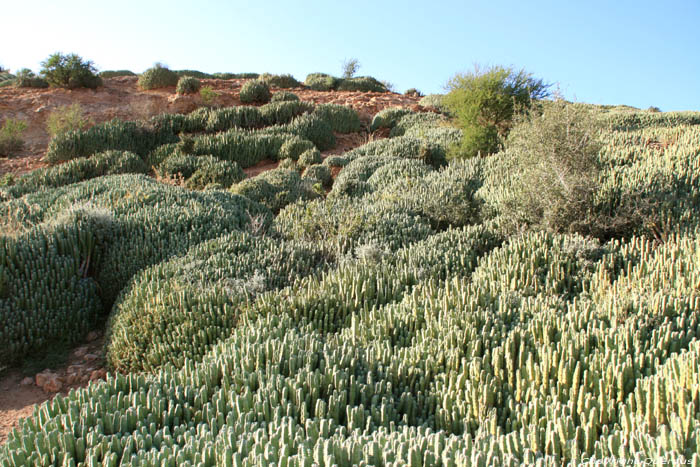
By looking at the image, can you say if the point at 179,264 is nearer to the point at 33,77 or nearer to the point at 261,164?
the point at 261,164

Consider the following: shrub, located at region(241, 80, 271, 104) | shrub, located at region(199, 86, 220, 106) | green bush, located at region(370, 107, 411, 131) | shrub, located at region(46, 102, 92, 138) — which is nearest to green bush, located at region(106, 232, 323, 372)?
shrub, located at region(46, 102, 92, 138)

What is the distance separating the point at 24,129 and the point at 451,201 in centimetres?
1418

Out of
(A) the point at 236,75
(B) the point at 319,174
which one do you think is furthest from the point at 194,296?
(A) the point at 236,75

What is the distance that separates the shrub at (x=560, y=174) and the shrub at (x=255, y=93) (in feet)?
41.8

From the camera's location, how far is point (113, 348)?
5055 millimetres

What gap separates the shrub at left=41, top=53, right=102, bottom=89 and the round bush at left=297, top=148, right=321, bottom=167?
33.9ft

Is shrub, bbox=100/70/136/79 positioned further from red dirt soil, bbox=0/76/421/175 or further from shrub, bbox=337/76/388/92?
shrub, bbox=337/76/388/92

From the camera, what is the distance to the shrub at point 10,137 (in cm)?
1420

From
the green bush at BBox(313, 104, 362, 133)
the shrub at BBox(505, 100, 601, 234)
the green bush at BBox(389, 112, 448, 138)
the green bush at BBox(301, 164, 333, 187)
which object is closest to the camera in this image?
the shrub at BBox(505, 100, 601, 234)

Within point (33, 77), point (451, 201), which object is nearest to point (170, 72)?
point (33, 77)

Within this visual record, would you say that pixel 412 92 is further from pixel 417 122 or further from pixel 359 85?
pixel 417 122

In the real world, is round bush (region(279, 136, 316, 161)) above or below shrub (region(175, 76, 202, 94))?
below

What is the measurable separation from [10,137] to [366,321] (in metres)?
14.3

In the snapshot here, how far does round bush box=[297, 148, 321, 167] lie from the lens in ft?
43.2
